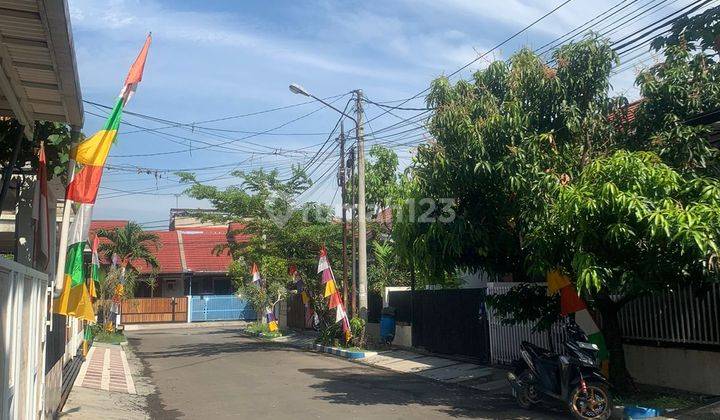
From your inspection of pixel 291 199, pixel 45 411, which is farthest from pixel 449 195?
pixel 291 199

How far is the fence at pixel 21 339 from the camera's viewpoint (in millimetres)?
4438

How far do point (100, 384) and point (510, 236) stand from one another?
900 centimetres

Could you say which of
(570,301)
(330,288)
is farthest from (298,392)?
(330,288)

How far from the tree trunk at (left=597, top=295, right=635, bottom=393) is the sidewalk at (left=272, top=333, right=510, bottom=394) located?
8.11ft

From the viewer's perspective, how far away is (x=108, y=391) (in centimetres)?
1262

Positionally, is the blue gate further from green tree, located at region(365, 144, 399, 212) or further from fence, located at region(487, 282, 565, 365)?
fence, located at region(487, 282, 565, 365)

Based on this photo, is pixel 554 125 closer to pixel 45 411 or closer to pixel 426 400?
pixel 426 400

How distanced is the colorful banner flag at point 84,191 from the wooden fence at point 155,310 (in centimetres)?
3344

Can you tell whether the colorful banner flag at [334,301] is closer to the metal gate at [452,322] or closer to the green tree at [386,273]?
the metal gate at [452,322]

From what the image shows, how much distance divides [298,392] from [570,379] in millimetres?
5499

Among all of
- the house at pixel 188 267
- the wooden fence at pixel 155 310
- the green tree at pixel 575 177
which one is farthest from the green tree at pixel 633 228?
the wooden fence at pixel 155 310

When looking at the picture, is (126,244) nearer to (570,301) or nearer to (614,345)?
(570,301)

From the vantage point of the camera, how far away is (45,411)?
23.2 feet

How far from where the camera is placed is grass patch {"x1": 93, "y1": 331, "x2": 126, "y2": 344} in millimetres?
24906
